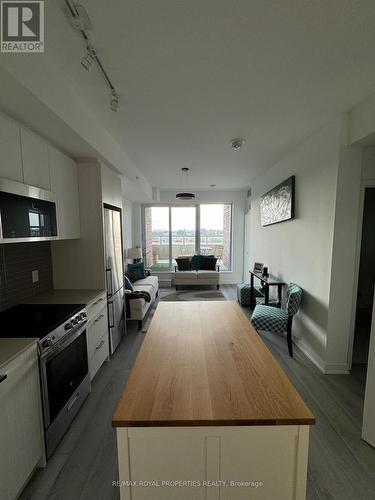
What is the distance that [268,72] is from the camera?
162 centimetres

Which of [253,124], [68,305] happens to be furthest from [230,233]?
[68,305]

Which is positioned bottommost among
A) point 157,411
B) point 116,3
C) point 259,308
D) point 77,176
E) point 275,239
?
point 259,308

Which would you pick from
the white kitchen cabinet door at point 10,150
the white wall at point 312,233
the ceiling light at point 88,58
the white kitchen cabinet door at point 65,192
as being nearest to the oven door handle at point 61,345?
the white kitchen cabinet door at point 65,192

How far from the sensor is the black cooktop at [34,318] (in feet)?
4.90

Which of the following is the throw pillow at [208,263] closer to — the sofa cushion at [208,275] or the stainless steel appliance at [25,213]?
the sofa cushion at [208,275]

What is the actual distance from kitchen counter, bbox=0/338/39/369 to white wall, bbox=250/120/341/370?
9.12 ft

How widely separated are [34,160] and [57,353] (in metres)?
1.53

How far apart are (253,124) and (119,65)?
4.98 ft

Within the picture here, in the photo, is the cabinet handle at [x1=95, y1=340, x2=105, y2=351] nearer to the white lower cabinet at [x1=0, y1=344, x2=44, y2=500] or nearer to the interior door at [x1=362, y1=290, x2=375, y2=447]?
the white lower cabinet at [x1=0, y1=344, x2=44, y2=500]

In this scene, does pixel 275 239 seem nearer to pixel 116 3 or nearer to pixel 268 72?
pixel 268 72

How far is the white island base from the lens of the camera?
0.87 m

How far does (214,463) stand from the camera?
90cm

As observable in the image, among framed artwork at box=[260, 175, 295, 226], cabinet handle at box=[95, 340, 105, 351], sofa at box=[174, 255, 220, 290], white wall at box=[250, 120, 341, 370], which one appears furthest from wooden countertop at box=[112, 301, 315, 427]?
sofa at box=[174, 255, 220, 290]

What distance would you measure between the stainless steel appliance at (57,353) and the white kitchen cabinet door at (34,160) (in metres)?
1.08
